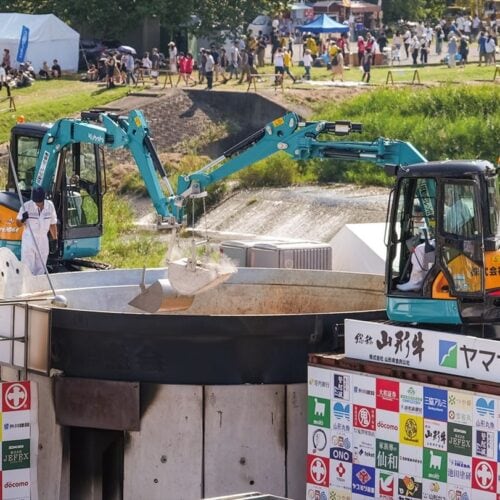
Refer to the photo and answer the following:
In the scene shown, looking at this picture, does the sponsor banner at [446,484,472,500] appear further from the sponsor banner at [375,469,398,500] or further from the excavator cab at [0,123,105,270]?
the excavator cab at [0,123,105,270]

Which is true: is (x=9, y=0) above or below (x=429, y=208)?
above

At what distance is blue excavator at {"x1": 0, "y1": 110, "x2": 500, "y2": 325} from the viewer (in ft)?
54.3

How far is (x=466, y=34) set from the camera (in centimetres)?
6900

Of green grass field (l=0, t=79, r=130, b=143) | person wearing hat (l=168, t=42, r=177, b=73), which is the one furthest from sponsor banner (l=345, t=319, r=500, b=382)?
person wearing hat (l=168, t=42, r=177, b=73)

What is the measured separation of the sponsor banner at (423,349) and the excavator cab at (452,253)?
3.85 ft

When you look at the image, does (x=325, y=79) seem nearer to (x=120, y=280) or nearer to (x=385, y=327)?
(x=120, y=280)

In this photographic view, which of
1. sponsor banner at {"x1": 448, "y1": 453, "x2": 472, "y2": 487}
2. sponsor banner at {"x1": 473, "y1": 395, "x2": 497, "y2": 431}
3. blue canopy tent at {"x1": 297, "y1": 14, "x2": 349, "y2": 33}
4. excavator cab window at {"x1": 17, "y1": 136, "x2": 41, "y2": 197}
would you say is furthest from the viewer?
blue canopy tent at {"x1": 297, "y1": 14, "x2": 349, "y2": 33}

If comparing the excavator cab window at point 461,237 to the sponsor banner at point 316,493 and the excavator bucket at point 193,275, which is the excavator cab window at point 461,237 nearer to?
the sponsor banner at point 316,493

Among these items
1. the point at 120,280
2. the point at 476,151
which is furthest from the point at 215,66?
the point at 120,280

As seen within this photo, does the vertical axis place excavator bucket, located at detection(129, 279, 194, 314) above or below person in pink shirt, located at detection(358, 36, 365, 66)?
below

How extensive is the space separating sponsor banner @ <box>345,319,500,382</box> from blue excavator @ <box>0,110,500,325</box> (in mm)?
1219

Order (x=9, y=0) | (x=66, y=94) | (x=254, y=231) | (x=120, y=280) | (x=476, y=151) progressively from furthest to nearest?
(x=9, y=0) → (x=66, y=94) → (x=476, y=151) → (x=254, y=231) → (x=120, y=280)

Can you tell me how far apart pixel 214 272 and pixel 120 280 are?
3.08 m

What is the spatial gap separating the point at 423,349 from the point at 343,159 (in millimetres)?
9409
